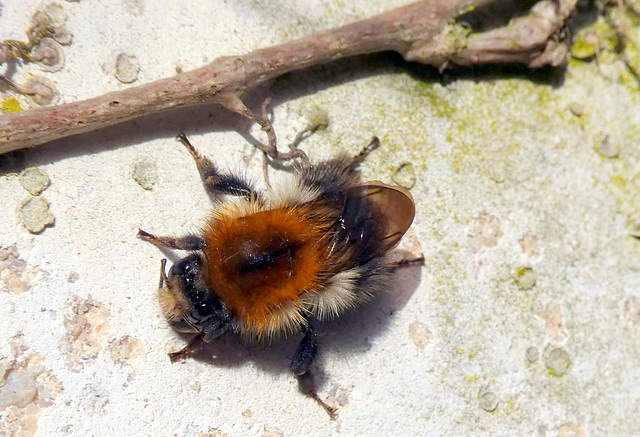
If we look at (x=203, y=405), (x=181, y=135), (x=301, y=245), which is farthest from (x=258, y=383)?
(x=181, y=135)

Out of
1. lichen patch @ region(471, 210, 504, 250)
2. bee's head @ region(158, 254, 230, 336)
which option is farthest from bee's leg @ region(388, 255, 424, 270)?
bee's head @ region(158, 254, 230, 336)

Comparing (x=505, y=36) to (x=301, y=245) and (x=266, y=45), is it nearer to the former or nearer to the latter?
(x=266, y=45)

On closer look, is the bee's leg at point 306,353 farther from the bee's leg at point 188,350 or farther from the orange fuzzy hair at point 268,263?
the bee's leg at point 188,350

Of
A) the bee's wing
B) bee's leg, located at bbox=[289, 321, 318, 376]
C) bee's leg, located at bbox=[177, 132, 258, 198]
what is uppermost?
the bee's wing

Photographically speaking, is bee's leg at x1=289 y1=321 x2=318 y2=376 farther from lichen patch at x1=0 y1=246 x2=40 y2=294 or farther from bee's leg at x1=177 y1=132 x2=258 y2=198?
lichen patch at x1=0 y1=246 x2=40 y2=294

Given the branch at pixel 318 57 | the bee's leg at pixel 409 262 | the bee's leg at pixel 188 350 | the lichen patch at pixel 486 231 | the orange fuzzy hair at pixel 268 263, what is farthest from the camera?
the lichen patch at pixel 486 231

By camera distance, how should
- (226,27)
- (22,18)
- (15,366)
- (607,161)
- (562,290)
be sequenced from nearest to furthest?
1. (15,366)
2. (22,18)
3. (226,27)
4. (562,290)
5. (607,161)

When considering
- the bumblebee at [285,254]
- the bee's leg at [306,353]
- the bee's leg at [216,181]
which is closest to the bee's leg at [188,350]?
the bumblebee at [285,254]
